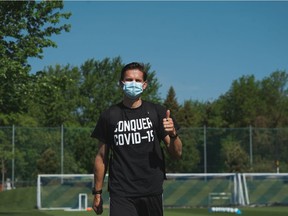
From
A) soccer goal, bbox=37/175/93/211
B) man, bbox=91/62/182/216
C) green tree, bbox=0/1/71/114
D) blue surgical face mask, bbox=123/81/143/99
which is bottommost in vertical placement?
soccer goal, bbox=37/175/93/211

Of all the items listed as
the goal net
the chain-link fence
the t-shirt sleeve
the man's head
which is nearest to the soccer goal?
the goal net

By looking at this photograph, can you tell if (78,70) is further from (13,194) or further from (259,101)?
(13,194)

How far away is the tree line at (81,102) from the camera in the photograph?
2075cm

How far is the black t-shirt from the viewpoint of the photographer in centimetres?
527

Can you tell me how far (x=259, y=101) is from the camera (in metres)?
82.1

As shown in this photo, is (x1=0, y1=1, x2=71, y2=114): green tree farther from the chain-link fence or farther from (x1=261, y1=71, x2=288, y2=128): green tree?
(x1=261, y1=71, x2=288, y2=128): green tree

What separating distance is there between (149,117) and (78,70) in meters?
74.2

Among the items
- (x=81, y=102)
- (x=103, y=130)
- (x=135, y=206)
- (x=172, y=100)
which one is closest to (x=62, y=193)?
(x=103, y=130)

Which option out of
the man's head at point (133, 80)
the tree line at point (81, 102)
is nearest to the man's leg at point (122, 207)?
the man's head at point (133, 80)

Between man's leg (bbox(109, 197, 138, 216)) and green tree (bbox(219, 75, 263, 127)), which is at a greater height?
green tree (bbox(219, 75, 263, 127))

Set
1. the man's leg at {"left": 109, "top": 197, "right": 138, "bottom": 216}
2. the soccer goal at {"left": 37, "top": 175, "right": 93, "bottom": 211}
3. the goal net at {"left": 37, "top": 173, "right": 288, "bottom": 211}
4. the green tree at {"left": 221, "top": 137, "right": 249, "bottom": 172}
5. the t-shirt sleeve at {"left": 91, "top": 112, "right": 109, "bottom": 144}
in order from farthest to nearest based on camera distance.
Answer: the green tree at {"left": 221, "top": 137, "right": 249, "bottom": 172}, the goal net at {"left": 37, "top": 173, "right": 288, "bottom": 211}, the soccer goal at {"left": 37, "top": 175, "right": 93, "bottom": 211}, the t-shirt sleeve at {"left": 91, "top": 112, "right": 109, "bottom": 144}, the man's leg at {"left": 109, "top": 197, "right": 138, "bottom": 216}

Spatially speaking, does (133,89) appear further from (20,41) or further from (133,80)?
(20,41)

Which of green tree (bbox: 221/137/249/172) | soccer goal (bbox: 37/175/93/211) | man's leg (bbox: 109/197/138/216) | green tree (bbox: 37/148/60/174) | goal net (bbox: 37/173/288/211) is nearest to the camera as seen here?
man's leg (bbox: 109/197/138/216)

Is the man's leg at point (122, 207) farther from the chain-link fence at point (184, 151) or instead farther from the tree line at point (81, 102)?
the chain-link fence at point (184, 151)
